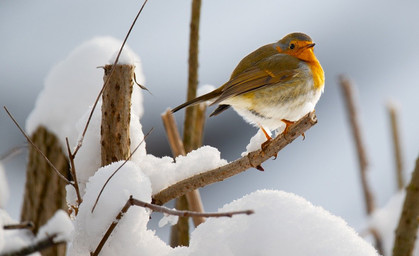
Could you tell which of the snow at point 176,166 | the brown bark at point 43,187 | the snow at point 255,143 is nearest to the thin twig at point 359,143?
the snow at point 255,143

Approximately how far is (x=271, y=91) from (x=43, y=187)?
3.86 feet

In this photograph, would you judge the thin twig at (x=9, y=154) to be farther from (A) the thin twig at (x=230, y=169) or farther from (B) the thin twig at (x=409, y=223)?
(B) the thin twig at (x=409, y=223)

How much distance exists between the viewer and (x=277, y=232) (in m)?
1.19

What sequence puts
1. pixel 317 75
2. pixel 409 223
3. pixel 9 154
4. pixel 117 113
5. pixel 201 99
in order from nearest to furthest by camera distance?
1. pixel 9 154
2. pixel 117 113
3. pixel 409 223
4. pixel 201 99
5. pixel 317 75

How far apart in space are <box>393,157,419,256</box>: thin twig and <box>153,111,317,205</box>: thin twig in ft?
1.52

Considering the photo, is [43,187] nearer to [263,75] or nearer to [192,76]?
[192,76]

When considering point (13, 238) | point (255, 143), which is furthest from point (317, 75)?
point (13, 238)

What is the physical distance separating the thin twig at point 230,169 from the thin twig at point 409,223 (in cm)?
46

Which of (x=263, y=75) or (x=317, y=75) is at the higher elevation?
(x=263, y=75)

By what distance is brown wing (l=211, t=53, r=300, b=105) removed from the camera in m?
2.63

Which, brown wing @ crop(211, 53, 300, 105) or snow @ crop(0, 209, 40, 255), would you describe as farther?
brown wing @ crop(211, 53, 300, 105)

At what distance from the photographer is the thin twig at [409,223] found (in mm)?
1826

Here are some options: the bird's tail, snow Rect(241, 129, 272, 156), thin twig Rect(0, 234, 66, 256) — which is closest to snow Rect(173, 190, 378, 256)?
thin twig Rect(0, 234, 66, 256)

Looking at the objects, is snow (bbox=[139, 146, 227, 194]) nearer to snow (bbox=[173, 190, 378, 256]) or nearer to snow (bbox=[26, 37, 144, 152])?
snow (bbox=[173, 190, 378, 256])
